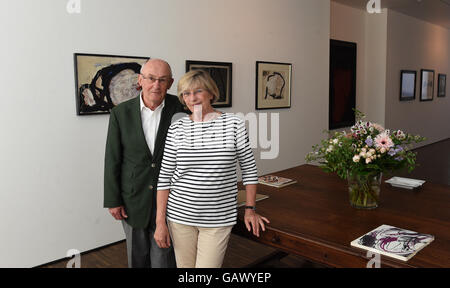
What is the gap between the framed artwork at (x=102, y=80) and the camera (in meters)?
3.44

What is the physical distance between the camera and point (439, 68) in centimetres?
1042

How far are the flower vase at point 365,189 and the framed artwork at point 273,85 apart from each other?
10.1 feet

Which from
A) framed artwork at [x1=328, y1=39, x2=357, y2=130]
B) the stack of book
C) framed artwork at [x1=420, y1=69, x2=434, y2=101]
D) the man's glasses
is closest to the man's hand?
the man's glasses

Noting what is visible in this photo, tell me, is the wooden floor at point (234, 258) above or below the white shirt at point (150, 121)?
below

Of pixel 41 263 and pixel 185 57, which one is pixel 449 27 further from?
pixel 41 263

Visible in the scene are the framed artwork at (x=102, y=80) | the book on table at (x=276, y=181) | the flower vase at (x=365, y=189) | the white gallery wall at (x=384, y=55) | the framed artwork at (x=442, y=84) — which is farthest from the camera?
the framed artwork at (x=442, y=84)

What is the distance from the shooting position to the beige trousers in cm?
192

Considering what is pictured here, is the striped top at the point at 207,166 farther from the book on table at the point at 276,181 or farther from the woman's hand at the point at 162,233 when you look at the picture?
the book on table at the point at 276,181

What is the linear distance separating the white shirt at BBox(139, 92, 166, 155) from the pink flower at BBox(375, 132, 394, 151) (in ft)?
3.99

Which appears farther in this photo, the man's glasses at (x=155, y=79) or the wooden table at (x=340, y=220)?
the man's glasses at (x=155, y=79)

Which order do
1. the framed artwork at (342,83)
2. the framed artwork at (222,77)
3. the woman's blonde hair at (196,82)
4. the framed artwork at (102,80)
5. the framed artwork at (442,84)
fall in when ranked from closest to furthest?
the woman's blonde hair at (196,82) → the framed artwork at (102,80) → the framed artwork at (222,77) → the framed artwork at (342,83) → the framed artwork at (442,84)

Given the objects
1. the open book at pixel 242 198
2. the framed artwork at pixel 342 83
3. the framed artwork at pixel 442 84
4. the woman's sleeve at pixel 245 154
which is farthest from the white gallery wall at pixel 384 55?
the woman's sleeve at pixel 245 154

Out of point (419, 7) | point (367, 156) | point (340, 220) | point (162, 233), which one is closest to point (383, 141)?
point (367, 156)

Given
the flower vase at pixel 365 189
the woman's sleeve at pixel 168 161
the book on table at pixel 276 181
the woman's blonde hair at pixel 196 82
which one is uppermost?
the woman's blonde hair at pixel 196 82
